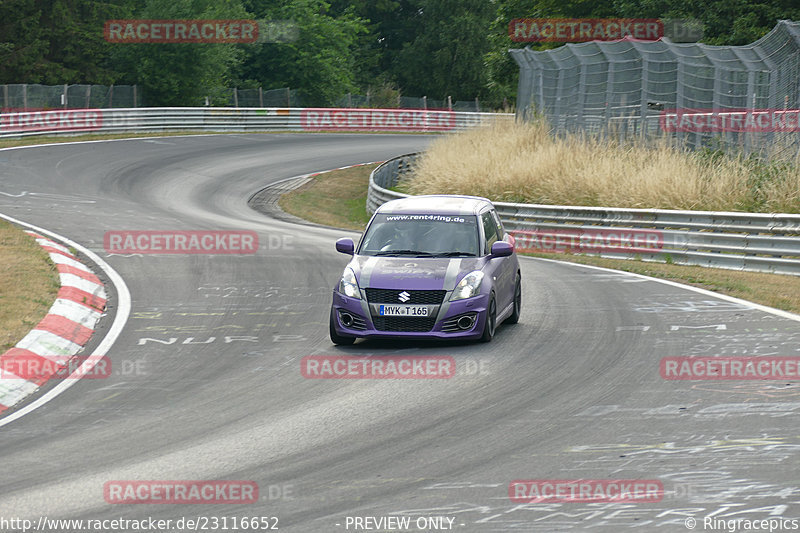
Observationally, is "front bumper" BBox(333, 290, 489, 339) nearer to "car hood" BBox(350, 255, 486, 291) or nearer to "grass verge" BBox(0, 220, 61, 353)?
"car hood" BBox(350, 255, 486, 291)

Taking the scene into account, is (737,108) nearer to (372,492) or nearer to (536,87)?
(536,87)

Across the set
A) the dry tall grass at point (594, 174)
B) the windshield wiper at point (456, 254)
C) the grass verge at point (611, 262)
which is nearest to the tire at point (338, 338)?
the windshield wiper at point (456, 254)

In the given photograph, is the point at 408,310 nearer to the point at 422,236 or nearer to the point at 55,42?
the point at 422,236

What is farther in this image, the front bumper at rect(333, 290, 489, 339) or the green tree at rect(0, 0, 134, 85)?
the green tree at rect(0, 0, 134, 85)

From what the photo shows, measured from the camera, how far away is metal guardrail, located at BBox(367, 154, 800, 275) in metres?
17.8

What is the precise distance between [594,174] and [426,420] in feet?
55.3

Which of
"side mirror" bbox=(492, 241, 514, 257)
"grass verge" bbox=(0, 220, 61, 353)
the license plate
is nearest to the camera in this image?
the license plate

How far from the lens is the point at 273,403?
9273 millimetres

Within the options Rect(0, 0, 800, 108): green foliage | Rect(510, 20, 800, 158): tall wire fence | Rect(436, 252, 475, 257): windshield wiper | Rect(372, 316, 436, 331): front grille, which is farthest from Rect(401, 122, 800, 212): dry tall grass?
Rect(0, 0, 800, 108): green foliage

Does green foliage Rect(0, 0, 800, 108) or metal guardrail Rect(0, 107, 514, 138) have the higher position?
green foliage Rect(0, 0, 800, 108)

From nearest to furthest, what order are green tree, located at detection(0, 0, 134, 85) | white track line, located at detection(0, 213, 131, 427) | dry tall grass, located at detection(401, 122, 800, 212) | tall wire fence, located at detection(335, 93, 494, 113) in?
1. white track line, located at detection(0, 213, 131, 427)
2. dry tall grass, located at detection(401, 122, 800, 212)
3. green tree, located at detection(0, 0, 134, 85)
4. tall wire fence, located at detection(335, 93, 494, 113)

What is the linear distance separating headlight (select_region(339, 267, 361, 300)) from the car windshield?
578 mm

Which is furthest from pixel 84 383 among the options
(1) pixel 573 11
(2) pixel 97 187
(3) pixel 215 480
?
(1) pixel 573 11

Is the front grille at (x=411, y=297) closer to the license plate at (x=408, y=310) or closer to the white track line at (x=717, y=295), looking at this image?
the license plate at (x=408, y=310)
